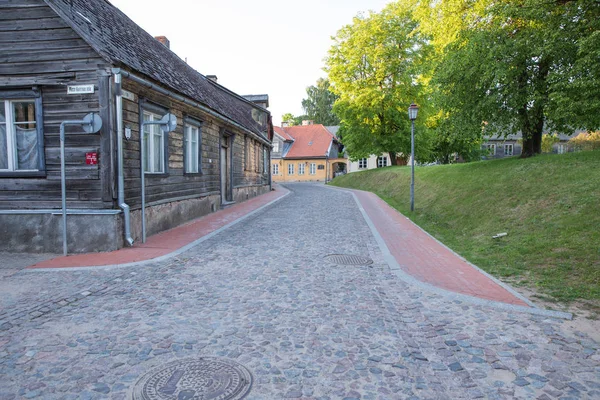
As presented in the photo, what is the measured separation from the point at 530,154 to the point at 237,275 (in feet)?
48.2

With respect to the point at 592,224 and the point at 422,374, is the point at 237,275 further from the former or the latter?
the point at 592,224

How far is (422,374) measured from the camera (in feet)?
11.4

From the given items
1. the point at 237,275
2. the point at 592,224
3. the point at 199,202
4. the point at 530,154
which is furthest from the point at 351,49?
the point at 237,275

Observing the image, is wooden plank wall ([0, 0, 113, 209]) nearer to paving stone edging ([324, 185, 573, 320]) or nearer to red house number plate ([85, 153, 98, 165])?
red house number plate ([85, 153, 98, 165])

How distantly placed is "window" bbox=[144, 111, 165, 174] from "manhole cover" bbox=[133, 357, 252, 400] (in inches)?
295

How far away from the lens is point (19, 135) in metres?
8.49

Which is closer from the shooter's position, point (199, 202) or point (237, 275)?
point (237, 275)

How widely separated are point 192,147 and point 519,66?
1157cm

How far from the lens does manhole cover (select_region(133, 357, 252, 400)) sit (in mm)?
3123

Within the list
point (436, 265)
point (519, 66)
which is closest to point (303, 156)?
point (519, 66)

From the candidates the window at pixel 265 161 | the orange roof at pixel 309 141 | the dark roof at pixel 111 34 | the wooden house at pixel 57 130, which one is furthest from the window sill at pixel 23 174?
the orange roof at pixel 309 141

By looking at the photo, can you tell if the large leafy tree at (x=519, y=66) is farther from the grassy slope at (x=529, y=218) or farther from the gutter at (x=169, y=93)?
the gutter at (x=169, y=93)

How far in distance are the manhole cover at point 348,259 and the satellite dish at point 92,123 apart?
525cm

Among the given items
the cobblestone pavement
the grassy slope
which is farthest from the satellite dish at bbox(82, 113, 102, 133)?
the grassy slope
